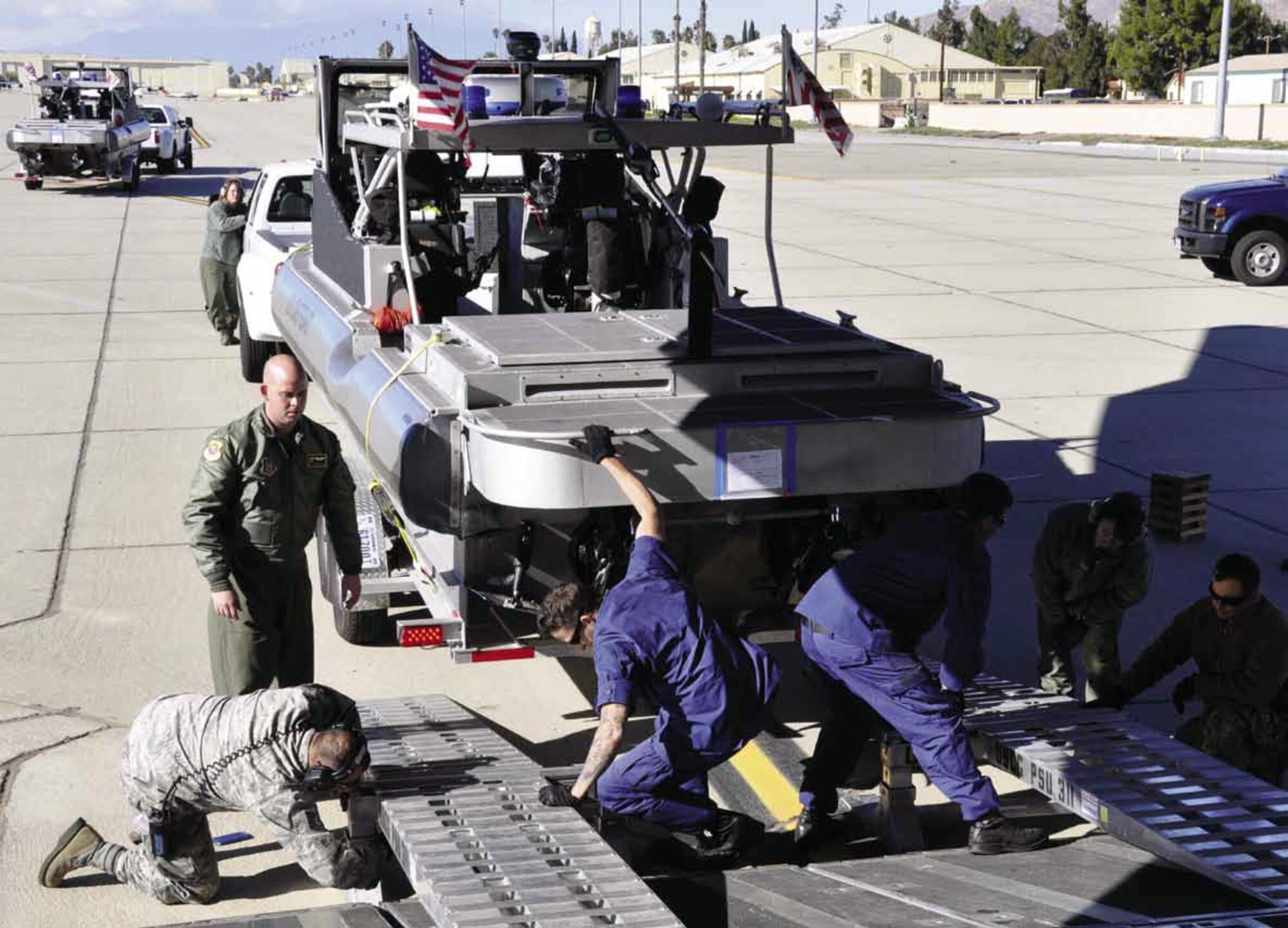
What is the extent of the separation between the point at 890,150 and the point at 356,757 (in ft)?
164

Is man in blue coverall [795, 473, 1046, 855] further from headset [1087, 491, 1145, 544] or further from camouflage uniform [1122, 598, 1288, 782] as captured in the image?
headset [1087, 491, 1145, 544]

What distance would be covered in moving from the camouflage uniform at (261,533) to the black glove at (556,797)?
1.45 meters

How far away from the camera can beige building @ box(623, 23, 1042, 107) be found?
4550 inches

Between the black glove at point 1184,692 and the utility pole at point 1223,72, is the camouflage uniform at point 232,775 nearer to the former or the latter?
the black glove at point 1184,692

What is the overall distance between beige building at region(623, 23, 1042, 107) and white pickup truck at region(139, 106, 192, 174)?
74854mm

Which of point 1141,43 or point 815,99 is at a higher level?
point 1141,43

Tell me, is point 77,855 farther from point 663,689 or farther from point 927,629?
point 927,629

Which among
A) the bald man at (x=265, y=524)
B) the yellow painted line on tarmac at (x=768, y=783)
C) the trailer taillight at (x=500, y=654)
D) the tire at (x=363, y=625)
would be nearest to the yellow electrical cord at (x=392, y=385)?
the bald man at (x=265, y=524)

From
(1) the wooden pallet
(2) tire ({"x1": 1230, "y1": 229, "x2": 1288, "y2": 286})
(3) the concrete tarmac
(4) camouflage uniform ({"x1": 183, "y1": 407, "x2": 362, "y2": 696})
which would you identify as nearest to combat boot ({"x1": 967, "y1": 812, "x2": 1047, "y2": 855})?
(3) the concrete tarmac

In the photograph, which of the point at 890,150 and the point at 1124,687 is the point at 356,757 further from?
the point at 890,150

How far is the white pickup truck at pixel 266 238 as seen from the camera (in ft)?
41.1

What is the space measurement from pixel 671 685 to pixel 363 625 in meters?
2.99

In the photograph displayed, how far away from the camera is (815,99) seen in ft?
25.7

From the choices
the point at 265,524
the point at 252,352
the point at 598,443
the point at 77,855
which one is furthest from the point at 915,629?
the point at 252,352
